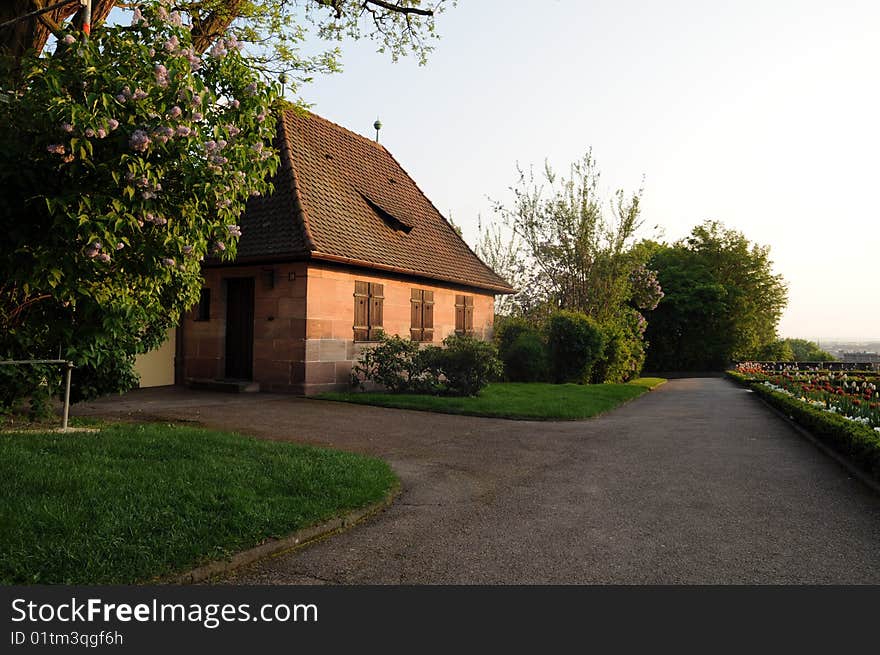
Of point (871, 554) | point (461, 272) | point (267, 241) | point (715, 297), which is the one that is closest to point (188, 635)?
point (871, 554)

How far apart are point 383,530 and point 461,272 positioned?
1637 centimetres

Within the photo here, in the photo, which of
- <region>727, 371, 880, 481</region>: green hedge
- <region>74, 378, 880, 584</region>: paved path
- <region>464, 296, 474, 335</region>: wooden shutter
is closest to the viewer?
<region>74, 378, 880, 584</region>: paved path

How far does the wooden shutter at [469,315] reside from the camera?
21625mm

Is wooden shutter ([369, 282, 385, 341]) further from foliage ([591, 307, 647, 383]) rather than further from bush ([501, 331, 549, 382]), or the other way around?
foliage ([591, 307, 647, 383])

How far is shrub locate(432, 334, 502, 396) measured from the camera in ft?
48.2

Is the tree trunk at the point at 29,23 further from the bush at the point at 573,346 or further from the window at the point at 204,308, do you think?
the bush at the point at 573,346

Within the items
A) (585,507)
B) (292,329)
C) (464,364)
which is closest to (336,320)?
(292,329)

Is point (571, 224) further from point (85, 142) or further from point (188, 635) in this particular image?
point (188, 635)

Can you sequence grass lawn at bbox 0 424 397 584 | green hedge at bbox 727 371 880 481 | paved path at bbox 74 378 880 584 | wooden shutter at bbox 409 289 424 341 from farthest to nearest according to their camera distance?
wooden shutter at bbox 409 289 424 341, green hedge at bbox 727 371 880 481, paved path at bbox 74 378 880 584, grass lawn at bbox 0 424 397 584

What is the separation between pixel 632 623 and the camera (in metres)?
3.43

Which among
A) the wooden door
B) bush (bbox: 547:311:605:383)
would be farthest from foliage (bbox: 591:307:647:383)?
the wooden door

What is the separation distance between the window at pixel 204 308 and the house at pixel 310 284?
26mm

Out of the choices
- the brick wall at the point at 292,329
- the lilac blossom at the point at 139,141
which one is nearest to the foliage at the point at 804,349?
the brick wall at the point at 292,329

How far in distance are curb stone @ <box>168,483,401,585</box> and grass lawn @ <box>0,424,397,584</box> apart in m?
0.06
